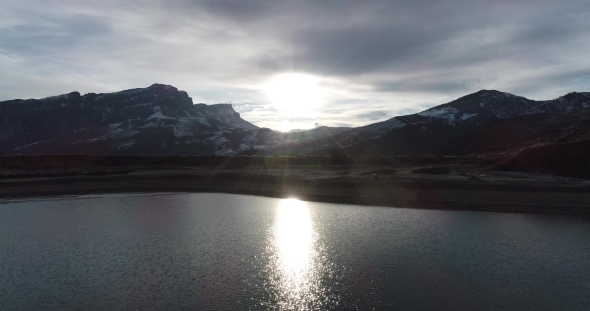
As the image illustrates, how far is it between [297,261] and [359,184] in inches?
1070

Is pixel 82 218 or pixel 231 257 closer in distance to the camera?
pixel 231 257

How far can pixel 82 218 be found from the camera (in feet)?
106

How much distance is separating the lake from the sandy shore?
3.89 meters

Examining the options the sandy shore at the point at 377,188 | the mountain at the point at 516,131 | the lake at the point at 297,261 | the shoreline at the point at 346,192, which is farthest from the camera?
the mountain at the point at 516,131

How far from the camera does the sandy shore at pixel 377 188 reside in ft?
117

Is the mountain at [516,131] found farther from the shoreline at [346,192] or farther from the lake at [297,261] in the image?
the lake at [297,261]

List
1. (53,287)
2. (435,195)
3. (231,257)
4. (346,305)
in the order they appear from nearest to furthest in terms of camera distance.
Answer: (346,305) → (53,287) → (231,257) → (435,195)

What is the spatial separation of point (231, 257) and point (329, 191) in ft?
81.7

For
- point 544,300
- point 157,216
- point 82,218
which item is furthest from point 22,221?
point 544,300

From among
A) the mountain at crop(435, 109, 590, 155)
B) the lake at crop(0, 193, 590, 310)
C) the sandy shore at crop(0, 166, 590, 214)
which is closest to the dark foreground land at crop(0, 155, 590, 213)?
the sandy shore at crop(0, 166, 590, 214)

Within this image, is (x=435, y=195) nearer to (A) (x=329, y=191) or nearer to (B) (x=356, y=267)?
(A) (x=329, y=191)

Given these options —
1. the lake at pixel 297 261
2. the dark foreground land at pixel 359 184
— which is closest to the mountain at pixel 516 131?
the dark foreground land at pixel 359 184

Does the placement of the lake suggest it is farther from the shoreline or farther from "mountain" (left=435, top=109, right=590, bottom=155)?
"mountain" (left=435, top=109, right=590, bottom=155)

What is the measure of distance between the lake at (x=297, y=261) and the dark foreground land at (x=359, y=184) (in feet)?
15.7
